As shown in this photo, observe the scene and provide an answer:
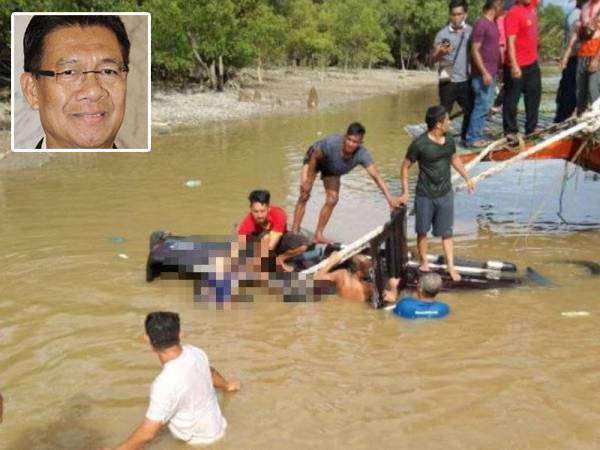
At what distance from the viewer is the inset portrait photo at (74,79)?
535cm

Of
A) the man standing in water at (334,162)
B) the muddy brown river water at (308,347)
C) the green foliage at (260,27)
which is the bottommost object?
the muddy brown river water at (308,347)

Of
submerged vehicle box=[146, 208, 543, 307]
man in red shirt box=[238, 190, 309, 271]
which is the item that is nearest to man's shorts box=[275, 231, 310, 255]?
man in red shirt box=[238, 190, 309, 271]

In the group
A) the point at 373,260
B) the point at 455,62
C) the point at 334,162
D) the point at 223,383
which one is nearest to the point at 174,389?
the point at 223,383

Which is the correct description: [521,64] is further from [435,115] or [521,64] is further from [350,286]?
[350,286]

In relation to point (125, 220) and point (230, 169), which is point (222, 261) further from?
point (230, 169)

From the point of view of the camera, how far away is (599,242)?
31.7ft

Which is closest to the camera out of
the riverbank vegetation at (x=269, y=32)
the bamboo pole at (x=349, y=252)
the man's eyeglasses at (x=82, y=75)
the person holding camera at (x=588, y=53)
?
the man's eyeglasses at (x=82, y=75)

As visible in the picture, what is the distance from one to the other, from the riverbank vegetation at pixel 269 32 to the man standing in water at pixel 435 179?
9.98 metres

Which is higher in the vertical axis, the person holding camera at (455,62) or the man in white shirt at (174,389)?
the person holding camera at (455,62)

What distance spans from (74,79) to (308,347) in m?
2.99

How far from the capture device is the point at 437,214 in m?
7.45

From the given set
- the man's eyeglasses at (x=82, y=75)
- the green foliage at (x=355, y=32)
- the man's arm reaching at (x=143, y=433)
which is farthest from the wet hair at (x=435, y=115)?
the green foliage at (x=355, y=32)

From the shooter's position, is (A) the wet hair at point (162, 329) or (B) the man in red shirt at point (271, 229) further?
(B) the man in red shirt at point (271, 229)

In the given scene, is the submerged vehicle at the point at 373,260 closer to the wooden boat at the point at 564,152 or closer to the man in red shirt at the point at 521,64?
the wooden boat at the point at 564,152
